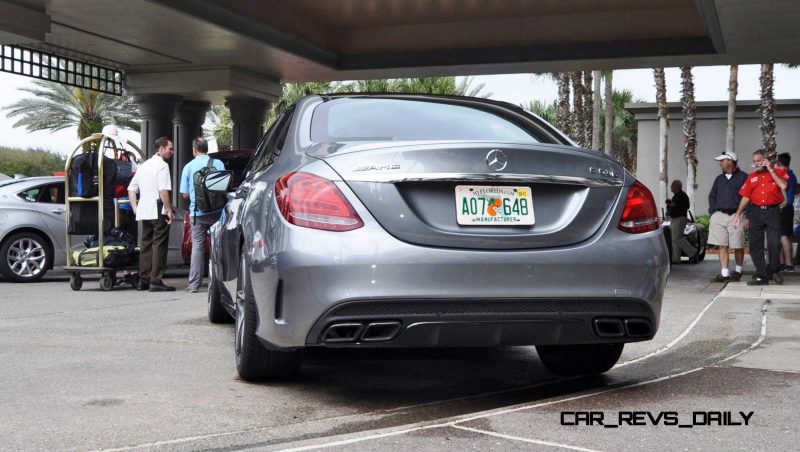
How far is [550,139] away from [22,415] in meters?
3.01

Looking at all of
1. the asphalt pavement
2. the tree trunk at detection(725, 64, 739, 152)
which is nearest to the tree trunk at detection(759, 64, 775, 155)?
the tree trunk at detection(725, 64, 739, 152)

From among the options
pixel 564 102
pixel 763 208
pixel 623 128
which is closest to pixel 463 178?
pixel 763 208

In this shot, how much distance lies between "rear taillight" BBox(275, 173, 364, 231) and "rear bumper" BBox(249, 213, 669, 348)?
48 mm

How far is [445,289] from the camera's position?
4480 millimetres

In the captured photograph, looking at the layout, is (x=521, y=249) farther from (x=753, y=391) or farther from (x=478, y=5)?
(x=478, y=5)

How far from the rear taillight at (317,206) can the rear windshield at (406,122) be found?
23.9 inches

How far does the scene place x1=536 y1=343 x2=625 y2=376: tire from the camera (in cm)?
568

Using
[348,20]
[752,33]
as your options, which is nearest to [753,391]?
[752,33]

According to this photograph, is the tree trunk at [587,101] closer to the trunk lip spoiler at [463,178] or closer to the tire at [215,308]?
the tire at [215,308]

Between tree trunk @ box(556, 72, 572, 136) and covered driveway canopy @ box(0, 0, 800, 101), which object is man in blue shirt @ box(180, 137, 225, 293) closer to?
covered driveway canopy @ box(0, 0, 800, 101)

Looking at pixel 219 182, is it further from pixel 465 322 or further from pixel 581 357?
pixel 465 322

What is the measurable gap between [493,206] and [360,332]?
0.84m

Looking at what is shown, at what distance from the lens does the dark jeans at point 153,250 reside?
12.5m

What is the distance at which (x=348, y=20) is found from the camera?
61.9 ft
